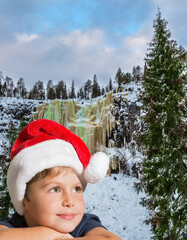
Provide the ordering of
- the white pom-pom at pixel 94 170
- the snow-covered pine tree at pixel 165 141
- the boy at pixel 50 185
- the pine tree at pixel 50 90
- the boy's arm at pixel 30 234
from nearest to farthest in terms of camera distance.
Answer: the boy's arm at pixel 30 234 < the boy at pixel 50 185 < the white pom-pom at pixel 94 170 < the snow-covered pine tree at pixel 165 141 < the pine tree at pixel 50 90

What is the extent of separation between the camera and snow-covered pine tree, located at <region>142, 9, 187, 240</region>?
916 cm

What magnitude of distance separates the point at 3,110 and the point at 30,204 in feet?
114

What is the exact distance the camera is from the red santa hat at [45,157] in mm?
1304

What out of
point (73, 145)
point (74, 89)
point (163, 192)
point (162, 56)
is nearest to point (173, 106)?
point (162, 56)

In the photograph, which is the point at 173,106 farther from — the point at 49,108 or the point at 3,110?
the point at 3,110

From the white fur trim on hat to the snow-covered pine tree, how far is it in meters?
8.78

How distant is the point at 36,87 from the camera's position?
53125mm

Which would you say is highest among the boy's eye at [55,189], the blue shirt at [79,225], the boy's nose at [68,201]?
the boy's eye at [55,189]

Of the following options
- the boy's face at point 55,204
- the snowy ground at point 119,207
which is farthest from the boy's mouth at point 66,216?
the snowy ground at point 119,207

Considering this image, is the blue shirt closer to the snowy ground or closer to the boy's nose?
the boy's nose

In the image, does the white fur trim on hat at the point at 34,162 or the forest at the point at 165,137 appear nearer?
the white fur trim on hat at the point at 34,162

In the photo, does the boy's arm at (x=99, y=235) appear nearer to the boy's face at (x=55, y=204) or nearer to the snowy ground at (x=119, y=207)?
the boy's face at (x=55, y=204)

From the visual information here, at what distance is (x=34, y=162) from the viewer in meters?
1.30

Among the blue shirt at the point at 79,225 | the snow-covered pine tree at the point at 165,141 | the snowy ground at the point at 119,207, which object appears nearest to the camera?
the blue shirt at the point at 79,225
